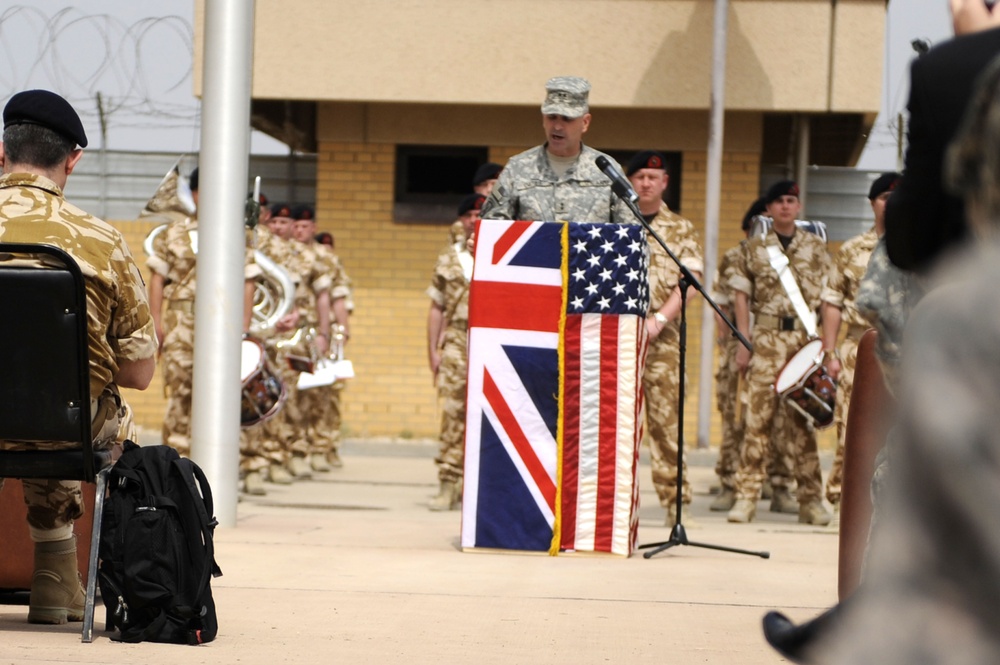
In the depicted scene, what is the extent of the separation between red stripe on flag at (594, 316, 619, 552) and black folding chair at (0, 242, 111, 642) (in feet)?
10.5

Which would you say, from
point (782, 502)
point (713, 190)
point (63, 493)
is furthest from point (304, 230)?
point (63, 493)

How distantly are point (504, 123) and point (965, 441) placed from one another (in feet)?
48.9

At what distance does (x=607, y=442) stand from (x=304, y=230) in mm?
7441

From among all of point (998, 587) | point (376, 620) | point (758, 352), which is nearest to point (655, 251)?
point (758, 352)

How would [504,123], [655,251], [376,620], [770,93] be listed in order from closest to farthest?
1. [376,620]
2. [655,251]
3. [770,93]
4. [504,123]

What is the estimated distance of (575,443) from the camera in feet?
23.6

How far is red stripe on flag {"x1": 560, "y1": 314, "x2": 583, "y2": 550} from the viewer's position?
7176 millimetres

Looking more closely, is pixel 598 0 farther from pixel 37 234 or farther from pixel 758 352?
pixel 37 234

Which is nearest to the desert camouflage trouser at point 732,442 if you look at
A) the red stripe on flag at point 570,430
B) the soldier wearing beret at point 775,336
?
the soldier wearing beret at point 775,336

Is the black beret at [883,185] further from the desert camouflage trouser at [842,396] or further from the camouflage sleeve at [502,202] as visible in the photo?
the camouflage sleeve at [502,202]

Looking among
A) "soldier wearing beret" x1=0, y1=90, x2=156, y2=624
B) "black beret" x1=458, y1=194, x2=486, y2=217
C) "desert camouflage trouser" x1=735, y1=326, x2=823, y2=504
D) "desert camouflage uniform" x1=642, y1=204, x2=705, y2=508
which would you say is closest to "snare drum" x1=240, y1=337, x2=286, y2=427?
"black beret" x1=458, y1=194, x2=486, y2=217

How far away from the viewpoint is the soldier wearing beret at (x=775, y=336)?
9.98 meters

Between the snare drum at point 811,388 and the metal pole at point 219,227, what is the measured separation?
3.84m

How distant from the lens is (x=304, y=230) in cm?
1412
